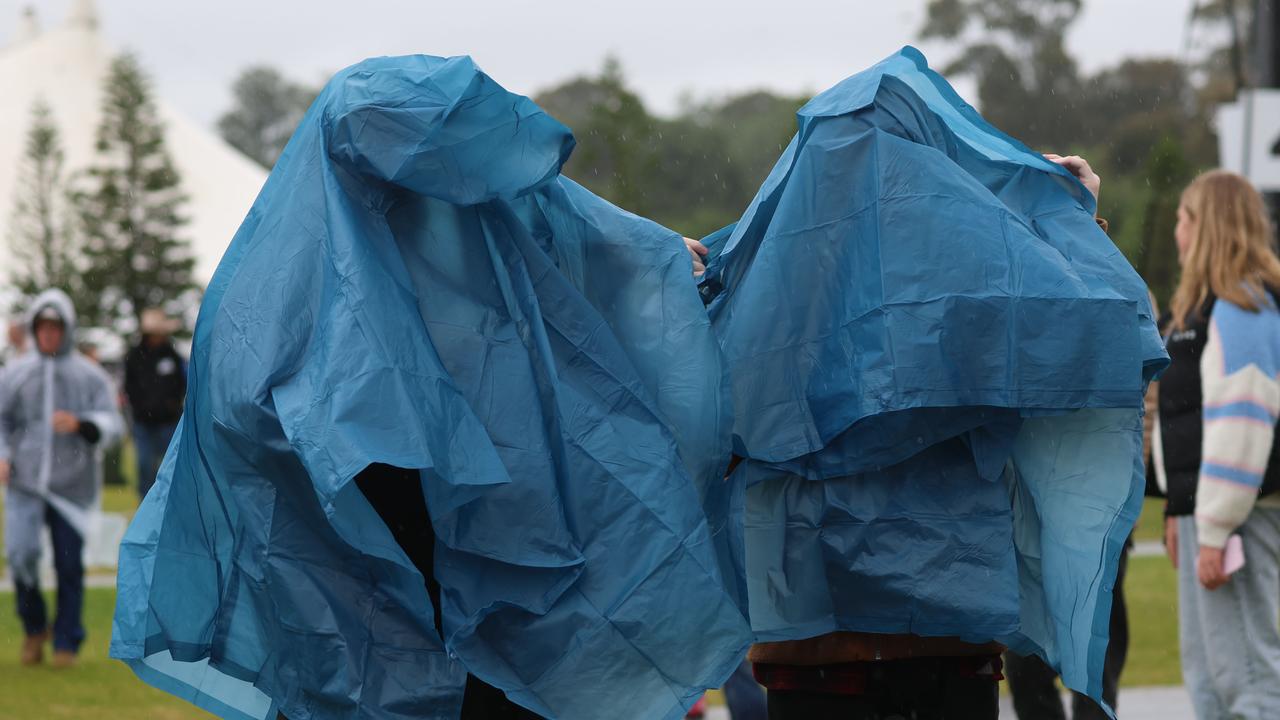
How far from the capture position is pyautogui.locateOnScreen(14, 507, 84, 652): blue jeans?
8711mm

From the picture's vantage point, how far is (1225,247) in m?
5.63

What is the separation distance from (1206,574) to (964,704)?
2.53 meters

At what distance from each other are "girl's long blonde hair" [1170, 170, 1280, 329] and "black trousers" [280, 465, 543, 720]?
3.43 meters

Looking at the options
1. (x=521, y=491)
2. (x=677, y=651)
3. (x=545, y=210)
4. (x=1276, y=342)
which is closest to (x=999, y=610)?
(x=677, y=651)

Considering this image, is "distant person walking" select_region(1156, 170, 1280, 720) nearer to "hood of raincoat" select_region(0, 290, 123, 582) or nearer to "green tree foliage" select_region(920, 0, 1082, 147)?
"hood of raincoat" select_region(0, 290, 123, 582)

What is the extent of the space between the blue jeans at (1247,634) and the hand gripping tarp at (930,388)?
2.44 metres

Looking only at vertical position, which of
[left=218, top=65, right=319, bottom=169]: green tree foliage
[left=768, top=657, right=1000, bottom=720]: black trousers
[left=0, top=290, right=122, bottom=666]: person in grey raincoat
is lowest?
[left=218, top=65, right=319, bottom=169]: green tree foliage

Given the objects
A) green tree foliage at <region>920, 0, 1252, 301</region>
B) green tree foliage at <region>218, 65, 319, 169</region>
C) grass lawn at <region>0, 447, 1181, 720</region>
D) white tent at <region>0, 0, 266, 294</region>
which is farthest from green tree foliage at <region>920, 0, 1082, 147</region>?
grass lawn at <region>0, 447, 1181, 720</region>

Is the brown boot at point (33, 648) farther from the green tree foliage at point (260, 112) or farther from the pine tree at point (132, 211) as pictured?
the green tree foliage at point (260, 112)

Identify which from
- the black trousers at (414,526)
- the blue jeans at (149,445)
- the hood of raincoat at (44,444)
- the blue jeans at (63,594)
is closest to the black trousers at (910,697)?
the black trousers at (414,526)

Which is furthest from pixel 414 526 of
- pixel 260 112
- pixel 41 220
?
pixel 260 112

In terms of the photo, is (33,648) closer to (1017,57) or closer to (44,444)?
(44,444)

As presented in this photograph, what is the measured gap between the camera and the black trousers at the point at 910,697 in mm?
3381

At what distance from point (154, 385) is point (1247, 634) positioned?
9.61m
